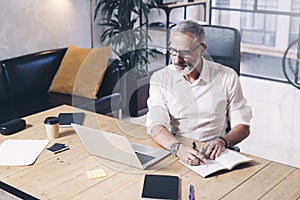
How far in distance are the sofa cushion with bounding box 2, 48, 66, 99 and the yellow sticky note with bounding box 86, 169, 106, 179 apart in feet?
7.26

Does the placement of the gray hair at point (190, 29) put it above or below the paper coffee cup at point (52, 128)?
above

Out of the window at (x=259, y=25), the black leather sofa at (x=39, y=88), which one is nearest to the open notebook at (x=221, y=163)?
the black leather sofa at (x=39, y=88)

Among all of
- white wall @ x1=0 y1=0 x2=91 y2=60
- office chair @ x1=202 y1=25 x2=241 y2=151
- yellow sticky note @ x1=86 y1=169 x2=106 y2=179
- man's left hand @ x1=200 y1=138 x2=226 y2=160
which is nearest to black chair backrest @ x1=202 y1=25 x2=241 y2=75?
office chair @ x1=202 y1=25 x2=241 y2=151

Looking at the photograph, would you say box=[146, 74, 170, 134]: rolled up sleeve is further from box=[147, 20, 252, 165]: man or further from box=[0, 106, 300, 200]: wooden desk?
box=[0, 106, 300, 200]: wooden desk

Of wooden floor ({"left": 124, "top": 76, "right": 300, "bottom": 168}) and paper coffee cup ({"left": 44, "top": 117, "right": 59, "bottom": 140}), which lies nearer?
paper coffee cup ({"left": 44, "top": 117, "right": 59, "bottom": 140})

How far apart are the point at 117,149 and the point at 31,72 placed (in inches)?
90.7

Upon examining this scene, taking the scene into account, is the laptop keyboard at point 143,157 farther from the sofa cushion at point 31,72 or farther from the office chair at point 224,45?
the sofa cushion at point 31,72

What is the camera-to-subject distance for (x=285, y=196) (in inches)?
67.7

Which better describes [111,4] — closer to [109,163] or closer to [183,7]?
[183,7]

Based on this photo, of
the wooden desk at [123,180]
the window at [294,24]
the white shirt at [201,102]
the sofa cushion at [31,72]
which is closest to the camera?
the wooden desk at [123,180]

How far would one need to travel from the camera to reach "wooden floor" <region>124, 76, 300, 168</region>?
3.84 metres

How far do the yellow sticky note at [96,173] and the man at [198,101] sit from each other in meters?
0.42

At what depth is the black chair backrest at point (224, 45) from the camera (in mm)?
2703

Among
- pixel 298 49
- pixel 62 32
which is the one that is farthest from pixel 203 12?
pixel 62 32
